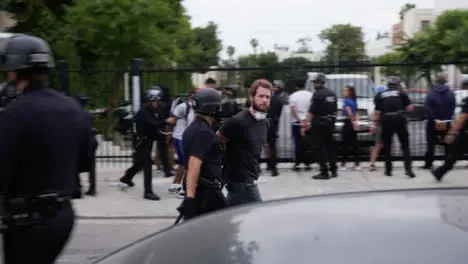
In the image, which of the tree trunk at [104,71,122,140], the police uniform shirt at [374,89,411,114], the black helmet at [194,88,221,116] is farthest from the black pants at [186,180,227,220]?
the tree trunk at [104,71,122,140]

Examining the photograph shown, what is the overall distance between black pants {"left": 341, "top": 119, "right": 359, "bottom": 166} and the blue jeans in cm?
725

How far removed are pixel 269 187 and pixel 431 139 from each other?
10.1 feet

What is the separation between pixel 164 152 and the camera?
13109 millimetres

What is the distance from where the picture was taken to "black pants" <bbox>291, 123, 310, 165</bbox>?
541 inches

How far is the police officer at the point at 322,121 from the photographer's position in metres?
12.7

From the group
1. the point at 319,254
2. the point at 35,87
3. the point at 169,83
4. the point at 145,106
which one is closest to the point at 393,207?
the point at 319,254

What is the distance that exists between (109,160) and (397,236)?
12.4 m

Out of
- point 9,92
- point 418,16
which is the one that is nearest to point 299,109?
point 9,92

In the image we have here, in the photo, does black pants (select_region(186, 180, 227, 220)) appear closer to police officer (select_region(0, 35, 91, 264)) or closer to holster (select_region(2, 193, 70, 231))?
police officer (select_region(0, 35, 91, 264))

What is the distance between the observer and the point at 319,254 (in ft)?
7.61

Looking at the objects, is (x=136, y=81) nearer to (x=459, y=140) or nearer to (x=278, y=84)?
(x=278, y=84)

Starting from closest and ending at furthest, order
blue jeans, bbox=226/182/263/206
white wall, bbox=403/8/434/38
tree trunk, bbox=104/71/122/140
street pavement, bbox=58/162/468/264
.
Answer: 1. blue jeans, bbox=226/182/263/206
2. street pavement, bbox=58/162/468/264
3. tree trunk, bbox=104/71/122/140
4. white wall, bbox=403/8/434/38

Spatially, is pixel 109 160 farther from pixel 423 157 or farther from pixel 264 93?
pixel 264 93

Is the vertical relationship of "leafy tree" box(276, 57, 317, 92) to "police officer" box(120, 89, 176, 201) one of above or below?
above
